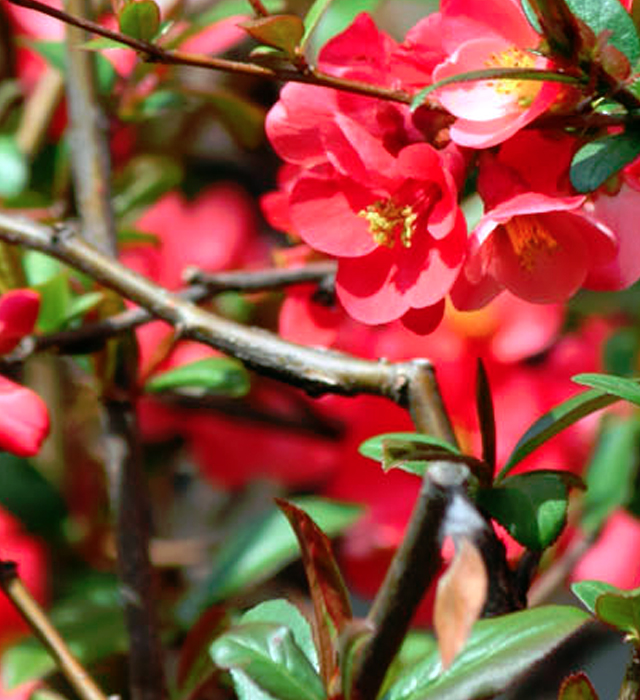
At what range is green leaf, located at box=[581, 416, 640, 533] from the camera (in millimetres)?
1069

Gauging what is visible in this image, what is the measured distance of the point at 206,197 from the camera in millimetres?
1445

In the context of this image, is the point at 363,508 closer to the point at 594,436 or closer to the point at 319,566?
the point at 594,436

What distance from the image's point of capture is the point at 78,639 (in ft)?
3.23

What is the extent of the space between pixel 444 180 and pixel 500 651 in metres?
0.20

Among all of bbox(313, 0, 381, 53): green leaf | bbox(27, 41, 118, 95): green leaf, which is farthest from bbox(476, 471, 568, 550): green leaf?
bbox(27, 41, 118, 95): green leaf

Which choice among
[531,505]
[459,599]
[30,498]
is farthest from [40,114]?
[459,599]

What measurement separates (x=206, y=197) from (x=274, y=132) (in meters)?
0.81

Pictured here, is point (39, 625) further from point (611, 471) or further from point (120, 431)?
point (611, 471)

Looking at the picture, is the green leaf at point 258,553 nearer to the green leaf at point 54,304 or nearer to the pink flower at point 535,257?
the green leaf at point 54,304

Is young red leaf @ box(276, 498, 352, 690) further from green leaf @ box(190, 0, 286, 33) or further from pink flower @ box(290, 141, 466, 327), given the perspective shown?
green leaf @ box(190, 0, 286, 33)

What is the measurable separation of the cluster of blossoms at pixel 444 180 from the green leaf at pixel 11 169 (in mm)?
501

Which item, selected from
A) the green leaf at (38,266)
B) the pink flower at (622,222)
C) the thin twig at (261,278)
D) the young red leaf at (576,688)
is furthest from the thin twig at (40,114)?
the young red leaf at (576,688)

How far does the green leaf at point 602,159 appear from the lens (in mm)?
556

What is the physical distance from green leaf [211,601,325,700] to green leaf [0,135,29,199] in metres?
0.63
